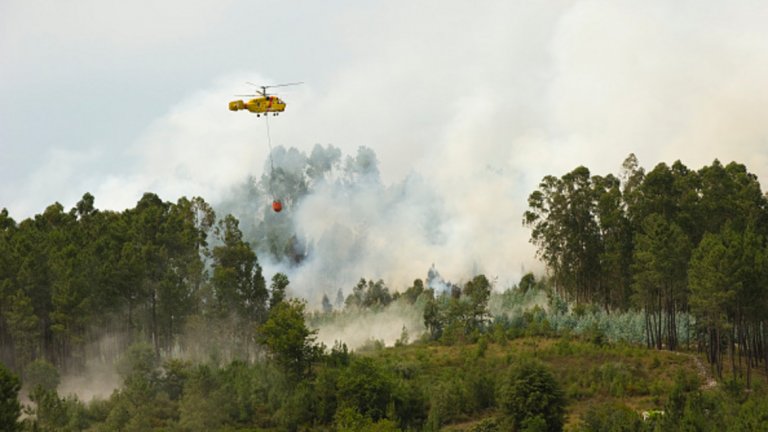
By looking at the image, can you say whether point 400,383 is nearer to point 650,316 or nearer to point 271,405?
point 271,405

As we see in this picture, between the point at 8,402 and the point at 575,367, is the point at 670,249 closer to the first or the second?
the point at 575,367

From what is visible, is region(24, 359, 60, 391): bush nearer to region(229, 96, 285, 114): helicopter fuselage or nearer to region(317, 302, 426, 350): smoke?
region(229, 96, 285, 114): helicopter fuselage

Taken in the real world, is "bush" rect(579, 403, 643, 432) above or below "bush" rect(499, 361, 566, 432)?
below

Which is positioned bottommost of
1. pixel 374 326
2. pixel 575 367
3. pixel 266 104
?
pixel 575 367

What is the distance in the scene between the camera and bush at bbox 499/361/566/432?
6272cm

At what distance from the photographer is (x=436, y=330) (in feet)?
316

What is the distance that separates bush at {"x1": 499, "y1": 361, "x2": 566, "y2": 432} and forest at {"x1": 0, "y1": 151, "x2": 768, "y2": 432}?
134 millimetres

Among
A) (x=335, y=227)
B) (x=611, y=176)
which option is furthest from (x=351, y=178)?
(x=611, y=176)

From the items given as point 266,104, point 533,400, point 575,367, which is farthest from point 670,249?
point 266,104

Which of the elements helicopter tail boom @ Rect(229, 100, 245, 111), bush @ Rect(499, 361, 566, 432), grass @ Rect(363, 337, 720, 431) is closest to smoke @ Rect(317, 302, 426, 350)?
grass @ Rect(363, 337, 720, 431)

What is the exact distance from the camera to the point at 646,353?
3123 inches

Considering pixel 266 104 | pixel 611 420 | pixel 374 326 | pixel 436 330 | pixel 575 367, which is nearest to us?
pixel 611 420

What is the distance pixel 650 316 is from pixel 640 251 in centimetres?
959

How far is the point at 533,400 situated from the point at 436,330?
3399cm
